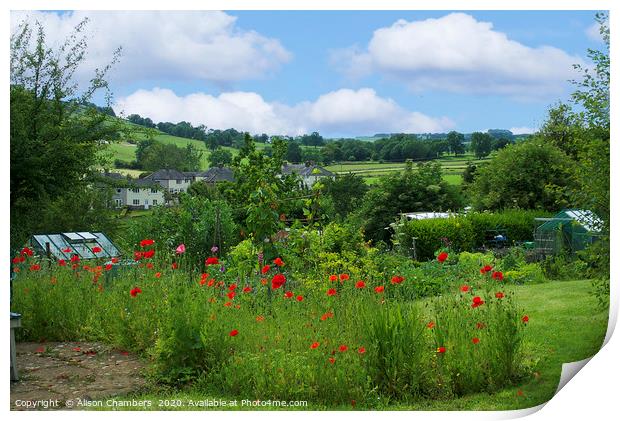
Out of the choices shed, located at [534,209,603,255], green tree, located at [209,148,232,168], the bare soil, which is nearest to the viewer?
the bare soil

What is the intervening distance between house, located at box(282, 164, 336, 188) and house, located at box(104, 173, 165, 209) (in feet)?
4.87

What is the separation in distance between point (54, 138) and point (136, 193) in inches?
45.8

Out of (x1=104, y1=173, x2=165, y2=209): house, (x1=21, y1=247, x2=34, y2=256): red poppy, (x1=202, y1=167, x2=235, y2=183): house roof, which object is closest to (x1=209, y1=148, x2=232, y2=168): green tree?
(x1=202, y1=167, x2=235, y2=183): house roof

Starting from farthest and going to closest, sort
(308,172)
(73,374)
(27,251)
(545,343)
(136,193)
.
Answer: (308,172)
(136,193)
(27,251)
(545,343)
(73,374)

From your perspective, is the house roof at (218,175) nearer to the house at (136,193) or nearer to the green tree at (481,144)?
the house at (136,193)

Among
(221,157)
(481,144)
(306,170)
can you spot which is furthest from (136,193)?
(481,144)

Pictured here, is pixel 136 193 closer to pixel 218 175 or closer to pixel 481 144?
pixel 218 175

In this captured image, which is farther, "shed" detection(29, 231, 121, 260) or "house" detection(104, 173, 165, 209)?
"house" detection(104, 173, 165, 209)

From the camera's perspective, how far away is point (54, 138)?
8320mm

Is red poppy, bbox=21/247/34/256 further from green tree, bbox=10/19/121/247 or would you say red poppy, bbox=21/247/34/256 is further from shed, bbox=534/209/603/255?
shed, bbox=534/209/603/255

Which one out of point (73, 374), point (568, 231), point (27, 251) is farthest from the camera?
point (27, 251)

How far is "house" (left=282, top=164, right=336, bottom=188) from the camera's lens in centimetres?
895

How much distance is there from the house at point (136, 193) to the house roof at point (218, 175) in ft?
1.84

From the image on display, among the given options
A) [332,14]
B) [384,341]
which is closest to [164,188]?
[332,14]
